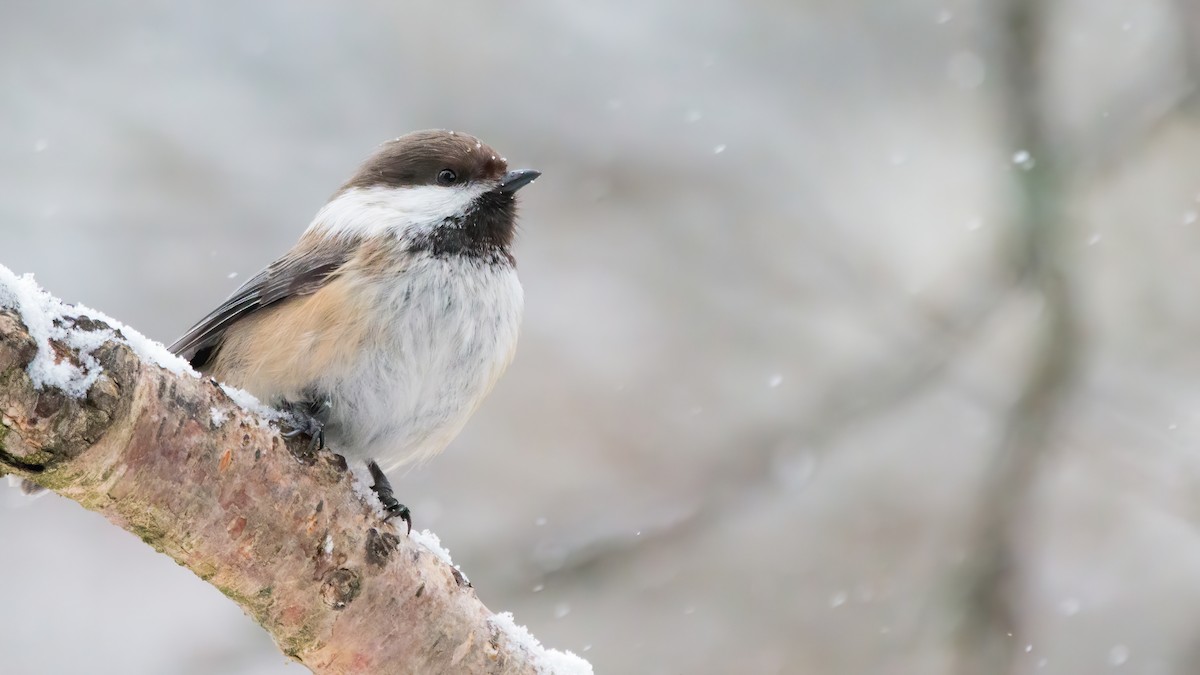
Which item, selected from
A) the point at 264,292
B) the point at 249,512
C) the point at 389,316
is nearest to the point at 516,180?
the point at 389,316

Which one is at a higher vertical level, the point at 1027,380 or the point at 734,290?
the point at 734,290

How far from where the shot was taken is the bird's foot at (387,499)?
2.60m

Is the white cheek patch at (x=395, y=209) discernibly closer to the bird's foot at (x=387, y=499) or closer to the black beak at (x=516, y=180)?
the black beak at (x=516, y=180)

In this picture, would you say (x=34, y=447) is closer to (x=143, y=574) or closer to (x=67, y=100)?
(x=143, y=574)

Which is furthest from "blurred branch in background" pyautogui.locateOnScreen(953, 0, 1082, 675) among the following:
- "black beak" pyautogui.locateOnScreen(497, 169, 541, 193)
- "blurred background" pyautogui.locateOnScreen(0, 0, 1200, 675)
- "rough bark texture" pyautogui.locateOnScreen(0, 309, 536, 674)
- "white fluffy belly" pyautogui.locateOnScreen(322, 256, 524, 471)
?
"rough bark texture" pyautogui.locateOnScreen(0, 309, 536, 674)

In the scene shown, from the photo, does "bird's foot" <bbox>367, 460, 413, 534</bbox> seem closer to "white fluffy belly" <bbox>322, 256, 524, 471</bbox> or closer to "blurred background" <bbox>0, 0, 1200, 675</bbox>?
"white fluffy belly" <bbox>322, 256, 524, 471</bbox>

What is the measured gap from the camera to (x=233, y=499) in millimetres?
1975

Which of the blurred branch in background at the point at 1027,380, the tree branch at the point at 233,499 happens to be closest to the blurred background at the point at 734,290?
the blurred branch in background at the point at 1027,380

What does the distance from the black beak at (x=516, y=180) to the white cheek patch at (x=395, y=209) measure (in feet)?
0.16

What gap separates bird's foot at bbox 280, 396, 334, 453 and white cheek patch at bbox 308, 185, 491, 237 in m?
0.53

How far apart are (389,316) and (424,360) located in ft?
0.48

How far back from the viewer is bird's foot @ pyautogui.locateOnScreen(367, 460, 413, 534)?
2596mm

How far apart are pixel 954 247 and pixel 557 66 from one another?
272 centimetres

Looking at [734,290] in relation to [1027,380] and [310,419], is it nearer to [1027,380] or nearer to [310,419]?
[1027,380]
